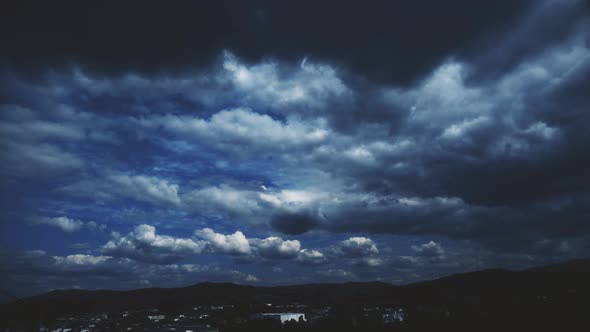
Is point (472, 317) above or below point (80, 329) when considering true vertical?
above

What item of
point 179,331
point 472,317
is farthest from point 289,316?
point 472,317

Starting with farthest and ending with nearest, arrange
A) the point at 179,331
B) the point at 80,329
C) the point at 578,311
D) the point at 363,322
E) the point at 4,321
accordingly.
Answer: the point at 4,321, the point at 80,329, the point at 179,331, the point at 363,322, the point at 578,311

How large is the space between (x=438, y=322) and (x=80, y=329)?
520ft

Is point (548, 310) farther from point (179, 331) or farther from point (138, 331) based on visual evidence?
point (138, 331)

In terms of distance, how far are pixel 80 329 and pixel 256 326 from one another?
95.5m

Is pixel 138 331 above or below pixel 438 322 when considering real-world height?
below

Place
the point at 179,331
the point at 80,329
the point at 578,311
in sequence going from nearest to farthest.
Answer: the point at 578,311, the point at 179,331, the point at 80,329

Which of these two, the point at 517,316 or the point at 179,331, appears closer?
the point at 517,316

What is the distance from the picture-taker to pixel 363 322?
125 meters

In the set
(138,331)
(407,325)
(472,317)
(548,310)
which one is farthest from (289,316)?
(548,310)

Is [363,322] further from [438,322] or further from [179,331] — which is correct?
[179,331]

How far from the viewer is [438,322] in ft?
364

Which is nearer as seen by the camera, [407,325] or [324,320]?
[407,325]

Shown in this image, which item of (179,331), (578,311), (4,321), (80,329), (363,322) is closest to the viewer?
(578,311)
